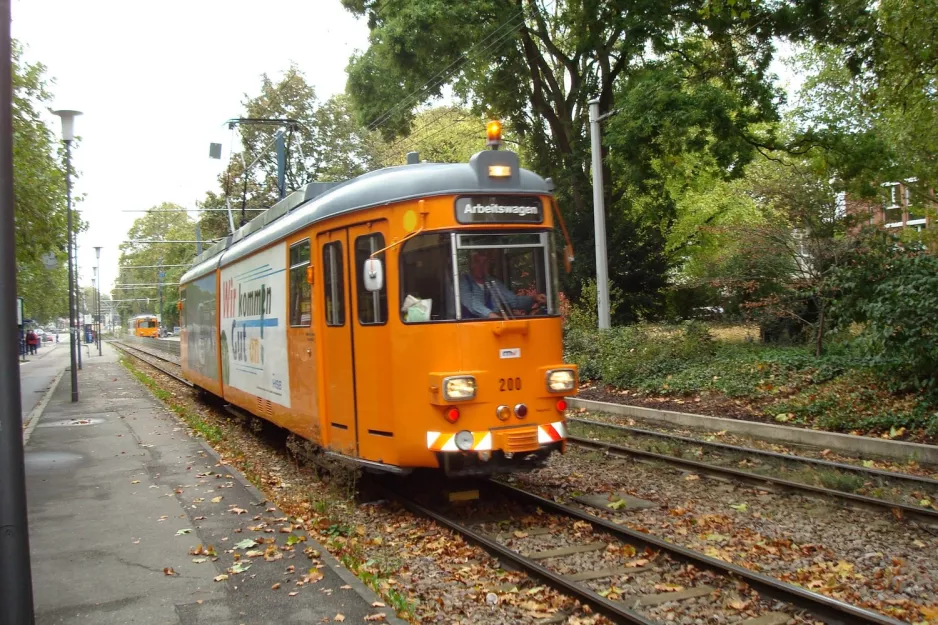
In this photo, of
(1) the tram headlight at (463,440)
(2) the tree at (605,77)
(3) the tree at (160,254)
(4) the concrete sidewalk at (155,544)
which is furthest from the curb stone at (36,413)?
(3) the tree at (160,254)

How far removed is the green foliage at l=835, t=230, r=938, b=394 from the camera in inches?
442

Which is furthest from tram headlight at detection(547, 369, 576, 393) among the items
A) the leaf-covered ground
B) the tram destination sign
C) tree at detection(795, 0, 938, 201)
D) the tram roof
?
tree at detection(795, 0, 938, 201)

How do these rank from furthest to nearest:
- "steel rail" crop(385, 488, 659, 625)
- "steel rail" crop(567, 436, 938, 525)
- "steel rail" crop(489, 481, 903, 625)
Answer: "steel rail" crop(567, 436, 938, 525) < "steel rail" crop(385, 488, 659, 625) < "steel rail" crop(489, 481, 903, 625)

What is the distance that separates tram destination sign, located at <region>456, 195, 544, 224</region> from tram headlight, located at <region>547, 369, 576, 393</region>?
4.82 feet

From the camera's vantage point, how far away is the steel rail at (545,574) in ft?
16.6

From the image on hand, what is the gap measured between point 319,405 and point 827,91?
2626 centimetres

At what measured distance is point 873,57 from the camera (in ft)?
58.2

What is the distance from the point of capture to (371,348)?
7.80 metres

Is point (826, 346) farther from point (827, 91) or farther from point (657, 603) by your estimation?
point (827, 91)

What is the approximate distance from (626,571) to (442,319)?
106 inches

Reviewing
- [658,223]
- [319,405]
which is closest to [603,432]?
[319,405]

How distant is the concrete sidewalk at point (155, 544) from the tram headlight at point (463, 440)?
4.89 feet

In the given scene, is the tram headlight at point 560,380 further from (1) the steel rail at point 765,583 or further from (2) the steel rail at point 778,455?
(2) the steel rail at point 778,455

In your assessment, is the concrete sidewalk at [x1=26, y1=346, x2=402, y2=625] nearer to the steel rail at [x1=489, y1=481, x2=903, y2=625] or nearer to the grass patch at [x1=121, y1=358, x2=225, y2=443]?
the grass patch at [x1=121, y1=358, x2=225, y2=443]
